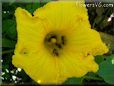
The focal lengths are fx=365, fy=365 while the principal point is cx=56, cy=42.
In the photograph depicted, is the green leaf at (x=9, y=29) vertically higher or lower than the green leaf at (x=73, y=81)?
higher

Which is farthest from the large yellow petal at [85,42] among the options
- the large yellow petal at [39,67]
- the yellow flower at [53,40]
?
the large yellow petal at [39,67]

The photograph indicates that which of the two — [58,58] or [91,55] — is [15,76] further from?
[91,55]

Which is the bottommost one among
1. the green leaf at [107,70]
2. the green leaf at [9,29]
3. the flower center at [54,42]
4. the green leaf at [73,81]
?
the green leaf at [73,81]

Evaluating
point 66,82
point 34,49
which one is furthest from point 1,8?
point 66,82

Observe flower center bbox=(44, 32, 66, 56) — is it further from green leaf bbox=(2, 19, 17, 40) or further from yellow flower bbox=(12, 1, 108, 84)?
green leaf bbox=(2, 19, 17, 40)

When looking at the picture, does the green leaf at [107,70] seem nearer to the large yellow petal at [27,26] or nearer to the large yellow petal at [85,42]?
the large yellow petal at [85,42]

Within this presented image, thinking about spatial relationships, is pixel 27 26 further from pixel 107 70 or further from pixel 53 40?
pixel 107 70

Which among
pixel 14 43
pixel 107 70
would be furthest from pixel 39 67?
pixel 107 70
